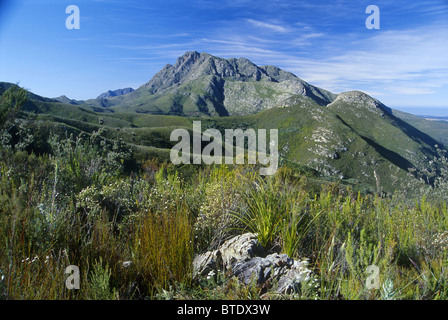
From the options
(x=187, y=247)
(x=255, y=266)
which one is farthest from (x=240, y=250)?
(x=187, y=247)

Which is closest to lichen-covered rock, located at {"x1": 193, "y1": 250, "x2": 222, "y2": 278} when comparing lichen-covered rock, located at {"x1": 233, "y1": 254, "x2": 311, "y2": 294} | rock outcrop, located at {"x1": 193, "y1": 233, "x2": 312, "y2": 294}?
rock outcrop, located at {"x1": 193, "y1": 233, "x2": 312, "y2": 294}

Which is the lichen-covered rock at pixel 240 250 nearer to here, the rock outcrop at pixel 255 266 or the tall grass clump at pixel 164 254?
the rock outcrop at pixel 255 266

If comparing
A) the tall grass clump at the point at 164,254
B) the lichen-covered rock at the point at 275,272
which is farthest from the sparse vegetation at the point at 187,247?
the lichen-covered rock at the point at 275,272

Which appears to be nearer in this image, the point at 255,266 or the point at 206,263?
the point at 255,266

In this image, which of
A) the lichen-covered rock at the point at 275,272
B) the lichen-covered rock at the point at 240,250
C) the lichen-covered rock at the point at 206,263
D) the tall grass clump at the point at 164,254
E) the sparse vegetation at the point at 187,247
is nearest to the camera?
the sparse vegetation at the point at 187,247

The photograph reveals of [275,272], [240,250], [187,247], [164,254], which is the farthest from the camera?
[240,250]

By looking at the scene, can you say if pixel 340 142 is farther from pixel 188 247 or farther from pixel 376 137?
pixel 188 247

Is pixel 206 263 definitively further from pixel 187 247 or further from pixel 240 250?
pixel 240 250

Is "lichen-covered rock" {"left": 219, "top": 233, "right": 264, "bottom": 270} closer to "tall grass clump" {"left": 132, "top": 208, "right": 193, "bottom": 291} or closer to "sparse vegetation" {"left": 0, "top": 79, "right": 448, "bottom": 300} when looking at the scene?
"sparse vegetation" {"left": 0, "top": 79, "right": 448, "bottom": 300}

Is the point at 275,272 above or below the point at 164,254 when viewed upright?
below

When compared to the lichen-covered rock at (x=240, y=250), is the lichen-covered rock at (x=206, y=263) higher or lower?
lower

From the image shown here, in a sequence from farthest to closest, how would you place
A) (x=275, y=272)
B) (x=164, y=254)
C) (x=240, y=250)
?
(x=240, y=250)
(x=164, y=254)
(x=275, y=272)

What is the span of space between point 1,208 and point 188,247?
238 cm

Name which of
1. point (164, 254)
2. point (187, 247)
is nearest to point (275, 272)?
point (187, 247)
